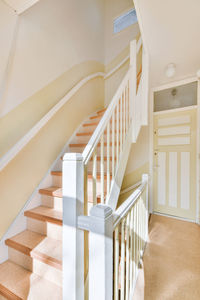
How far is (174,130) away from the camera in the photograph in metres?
2.66

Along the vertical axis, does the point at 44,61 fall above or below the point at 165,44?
below

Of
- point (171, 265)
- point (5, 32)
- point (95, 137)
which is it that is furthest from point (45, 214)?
point (5, 32)

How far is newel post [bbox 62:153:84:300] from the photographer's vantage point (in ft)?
2.43

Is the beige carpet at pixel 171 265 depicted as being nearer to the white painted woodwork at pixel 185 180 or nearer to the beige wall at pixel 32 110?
the white painted woodwork at pixel 185 180

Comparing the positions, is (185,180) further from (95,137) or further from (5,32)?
(5,32)

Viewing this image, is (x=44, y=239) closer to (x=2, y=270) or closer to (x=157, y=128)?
(x=2, y=270)

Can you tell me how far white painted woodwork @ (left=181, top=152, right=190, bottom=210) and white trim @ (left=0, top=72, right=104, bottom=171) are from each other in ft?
6.92

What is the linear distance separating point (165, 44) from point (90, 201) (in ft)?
6.92

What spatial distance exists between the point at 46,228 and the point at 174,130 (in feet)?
8.14

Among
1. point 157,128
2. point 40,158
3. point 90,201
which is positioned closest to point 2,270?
point 90,201

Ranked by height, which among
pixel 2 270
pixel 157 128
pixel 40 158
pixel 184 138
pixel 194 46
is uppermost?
pixel 194 46

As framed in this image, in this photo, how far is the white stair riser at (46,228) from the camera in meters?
1.34

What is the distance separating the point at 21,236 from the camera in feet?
4.61

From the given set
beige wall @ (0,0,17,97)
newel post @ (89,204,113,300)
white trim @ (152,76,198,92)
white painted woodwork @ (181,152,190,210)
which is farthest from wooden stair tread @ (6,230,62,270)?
white trim @ (152,76,198,92)
